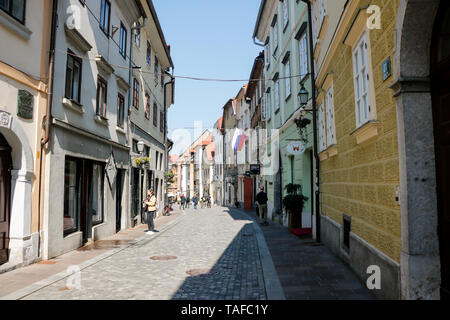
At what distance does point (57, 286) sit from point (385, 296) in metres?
5.33

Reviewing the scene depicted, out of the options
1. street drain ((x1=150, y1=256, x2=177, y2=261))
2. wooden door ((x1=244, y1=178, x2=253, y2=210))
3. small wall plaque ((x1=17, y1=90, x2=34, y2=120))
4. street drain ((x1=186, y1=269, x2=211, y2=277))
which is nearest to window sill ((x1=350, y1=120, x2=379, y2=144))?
street drain ((x1=186, y1=269, x2=211, y2=277))

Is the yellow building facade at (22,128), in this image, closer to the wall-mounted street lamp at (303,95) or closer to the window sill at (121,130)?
the window sill at (121,130)

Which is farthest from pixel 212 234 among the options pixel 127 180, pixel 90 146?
pixel 90 146

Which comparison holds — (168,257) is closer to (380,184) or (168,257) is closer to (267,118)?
(380,184)

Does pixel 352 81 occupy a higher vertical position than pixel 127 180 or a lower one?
higher

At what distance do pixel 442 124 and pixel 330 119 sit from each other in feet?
16.5

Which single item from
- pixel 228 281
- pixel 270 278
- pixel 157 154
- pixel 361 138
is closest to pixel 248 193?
pixel 157 154

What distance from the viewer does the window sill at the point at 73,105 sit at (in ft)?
31.0

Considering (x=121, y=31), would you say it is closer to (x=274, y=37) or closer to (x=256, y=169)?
(x=274, y=37)

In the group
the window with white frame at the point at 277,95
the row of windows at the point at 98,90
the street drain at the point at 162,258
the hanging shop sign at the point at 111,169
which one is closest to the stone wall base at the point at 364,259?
the street drain at the point at 162,258

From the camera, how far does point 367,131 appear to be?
5598 mm

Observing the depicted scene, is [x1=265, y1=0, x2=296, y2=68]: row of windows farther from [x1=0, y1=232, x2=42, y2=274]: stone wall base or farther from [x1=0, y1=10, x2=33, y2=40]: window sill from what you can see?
[x1=0, y1=232, x2=42, y2=274]: stone wall base

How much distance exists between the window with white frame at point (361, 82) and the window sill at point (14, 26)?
21.9 feet

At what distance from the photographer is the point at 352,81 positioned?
688 cm
